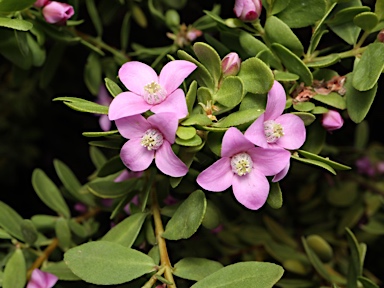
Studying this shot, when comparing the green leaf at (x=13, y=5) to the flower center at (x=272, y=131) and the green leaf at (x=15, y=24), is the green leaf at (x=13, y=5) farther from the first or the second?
the flower center at (x=272, y=131)

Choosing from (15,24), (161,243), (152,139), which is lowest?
(161,243)

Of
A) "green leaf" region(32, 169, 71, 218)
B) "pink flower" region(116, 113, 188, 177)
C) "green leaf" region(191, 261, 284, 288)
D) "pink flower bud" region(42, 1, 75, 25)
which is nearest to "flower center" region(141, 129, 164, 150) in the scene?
"pink flower" region(116, 113, 188, 177)

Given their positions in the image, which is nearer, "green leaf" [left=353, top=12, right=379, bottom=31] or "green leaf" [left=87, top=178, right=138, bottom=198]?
"green leaf" [left=353, top=12, right=379, bottom=31]

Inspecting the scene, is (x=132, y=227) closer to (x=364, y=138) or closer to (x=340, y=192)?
(x=340, y=192)

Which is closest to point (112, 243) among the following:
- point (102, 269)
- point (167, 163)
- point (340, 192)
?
point (102, 269)

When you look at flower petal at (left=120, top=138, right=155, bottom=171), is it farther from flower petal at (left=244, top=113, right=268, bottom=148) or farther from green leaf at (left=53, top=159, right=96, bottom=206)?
green leaf at (left=53, top=159, right=96, bottom=206)

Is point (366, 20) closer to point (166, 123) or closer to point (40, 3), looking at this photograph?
point (166, 123)

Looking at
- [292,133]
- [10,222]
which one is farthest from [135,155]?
[10,222]

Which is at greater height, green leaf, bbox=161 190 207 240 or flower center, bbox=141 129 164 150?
flower center, bbox=141 129 164 150
